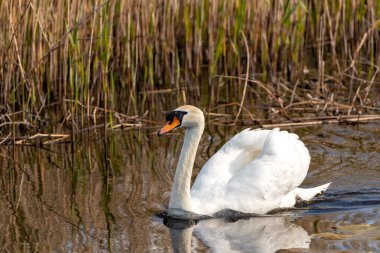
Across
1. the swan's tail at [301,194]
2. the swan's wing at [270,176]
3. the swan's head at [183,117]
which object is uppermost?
Result: the swan's head at [183,117]

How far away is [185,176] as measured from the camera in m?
7.01

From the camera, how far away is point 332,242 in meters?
6.16

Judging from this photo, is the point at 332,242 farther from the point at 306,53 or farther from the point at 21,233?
the point at 306,53

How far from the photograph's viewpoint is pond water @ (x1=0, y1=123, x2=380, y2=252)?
6246 millimetres

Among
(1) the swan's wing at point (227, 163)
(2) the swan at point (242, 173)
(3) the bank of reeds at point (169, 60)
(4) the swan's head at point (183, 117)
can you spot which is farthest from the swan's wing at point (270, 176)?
(3) the bank of reeds at point (169, 60)

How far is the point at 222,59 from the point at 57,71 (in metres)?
2.64

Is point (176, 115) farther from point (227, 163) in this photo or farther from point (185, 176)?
point (227, 163)

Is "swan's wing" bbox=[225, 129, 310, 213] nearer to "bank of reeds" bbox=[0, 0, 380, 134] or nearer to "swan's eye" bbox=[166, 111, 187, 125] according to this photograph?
"swan's eye" bbox=[166, 111, 187, 125]

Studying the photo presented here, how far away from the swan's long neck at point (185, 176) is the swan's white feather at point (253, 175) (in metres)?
0.14

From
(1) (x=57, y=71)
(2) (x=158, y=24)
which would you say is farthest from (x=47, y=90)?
(2) (x=158, y=24)

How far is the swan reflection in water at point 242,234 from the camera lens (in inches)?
243

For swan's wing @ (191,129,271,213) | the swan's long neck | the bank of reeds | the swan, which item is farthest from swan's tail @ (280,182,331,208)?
the bank of reeds

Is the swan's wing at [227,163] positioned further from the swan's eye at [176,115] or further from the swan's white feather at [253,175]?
the swan's eye at [176,115]

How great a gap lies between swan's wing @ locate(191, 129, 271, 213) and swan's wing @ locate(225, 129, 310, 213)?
0.34ft
